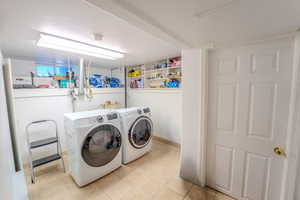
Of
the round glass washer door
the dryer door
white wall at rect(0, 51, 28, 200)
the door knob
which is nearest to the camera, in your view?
white wall at rect(0, 51, 28, 200)

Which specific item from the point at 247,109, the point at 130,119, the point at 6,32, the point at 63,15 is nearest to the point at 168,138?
the point at 130,119

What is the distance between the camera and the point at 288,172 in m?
1.20

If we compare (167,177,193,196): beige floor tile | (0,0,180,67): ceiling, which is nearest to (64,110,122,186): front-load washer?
(167,177,193,196): beige floor tile

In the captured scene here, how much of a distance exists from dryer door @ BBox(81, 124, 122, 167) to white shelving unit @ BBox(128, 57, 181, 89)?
1.71 metres

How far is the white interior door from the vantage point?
1230 mm

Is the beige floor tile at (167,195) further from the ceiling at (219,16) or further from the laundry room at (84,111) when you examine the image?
the ceiling at (219,16)

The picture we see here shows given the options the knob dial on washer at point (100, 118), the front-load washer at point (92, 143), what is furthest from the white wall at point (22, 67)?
the knob dial on washer at point (100, 118)

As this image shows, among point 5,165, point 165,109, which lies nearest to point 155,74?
point 165,109

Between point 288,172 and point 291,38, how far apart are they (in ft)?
4.33

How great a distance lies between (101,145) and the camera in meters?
1.85

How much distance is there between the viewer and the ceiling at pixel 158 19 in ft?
2.50

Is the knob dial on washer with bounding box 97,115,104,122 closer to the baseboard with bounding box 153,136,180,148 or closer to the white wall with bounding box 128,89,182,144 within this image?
the white wall with bounding box 128,89,182,144

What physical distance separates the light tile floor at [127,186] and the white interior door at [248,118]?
0.39 metres

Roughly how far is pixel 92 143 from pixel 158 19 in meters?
1.76
